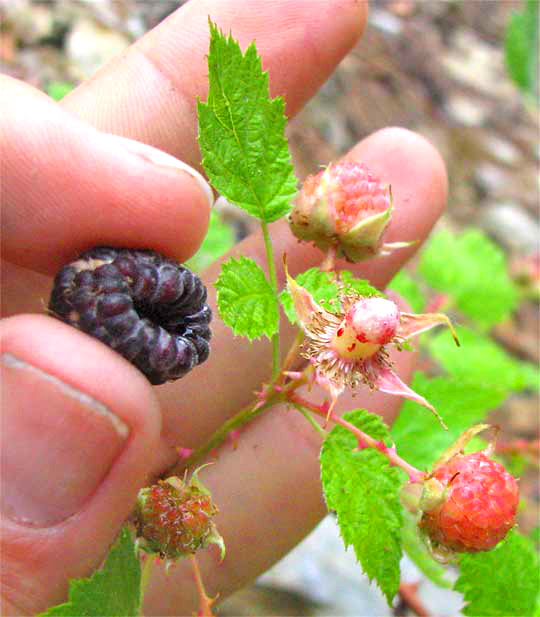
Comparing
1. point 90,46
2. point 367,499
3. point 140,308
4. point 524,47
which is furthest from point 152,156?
point 524,47

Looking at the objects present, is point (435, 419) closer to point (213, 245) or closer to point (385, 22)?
point (213, 245)

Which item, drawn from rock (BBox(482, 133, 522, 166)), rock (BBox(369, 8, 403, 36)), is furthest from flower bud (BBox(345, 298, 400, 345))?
rock (BBox(369, 8, 403, 36))

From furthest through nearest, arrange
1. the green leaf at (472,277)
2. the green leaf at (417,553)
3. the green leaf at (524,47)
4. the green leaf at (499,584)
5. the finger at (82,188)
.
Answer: the green leaf at (524,47) < the green leaf at (472,277) < the green leaf at (417,553) < the green leaf at (499,584) < the finger at (82,188)

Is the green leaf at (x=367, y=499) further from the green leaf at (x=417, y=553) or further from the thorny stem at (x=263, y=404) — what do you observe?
the green leaf at (x=417, y=553)

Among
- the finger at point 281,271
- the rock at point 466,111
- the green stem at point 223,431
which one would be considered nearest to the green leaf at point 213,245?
the finger at point 281,271

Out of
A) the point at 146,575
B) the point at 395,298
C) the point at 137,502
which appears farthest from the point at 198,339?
the point at 395,298

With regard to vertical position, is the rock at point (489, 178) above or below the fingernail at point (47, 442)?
below

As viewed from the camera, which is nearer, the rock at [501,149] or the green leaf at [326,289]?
the green leaf at [326,289]
